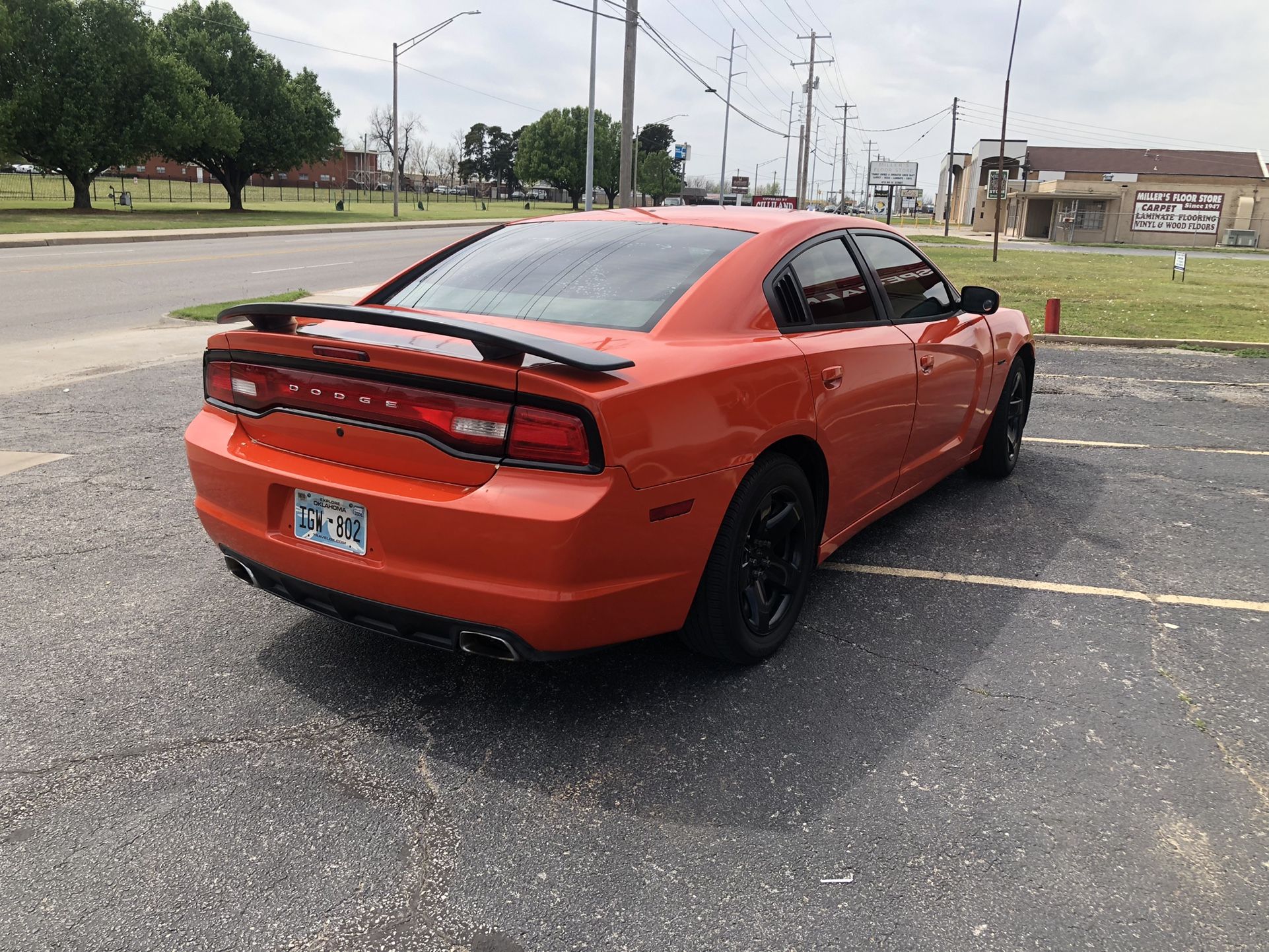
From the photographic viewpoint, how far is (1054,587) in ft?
14.6

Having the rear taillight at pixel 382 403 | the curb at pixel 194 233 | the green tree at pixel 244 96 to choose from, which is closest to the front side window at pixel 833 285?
the rear taillight at pixel 382 403

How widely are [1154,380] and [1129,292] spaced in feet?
43.2

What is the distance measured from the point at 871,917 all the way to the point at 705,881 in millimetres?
397

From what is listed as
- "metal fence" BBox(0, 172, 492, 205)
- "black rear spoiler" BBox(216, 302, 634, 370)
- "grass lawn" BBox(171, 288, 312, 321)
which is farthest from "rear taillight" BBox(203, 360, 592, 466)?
"metal fence" BBox(0, 172, 492, 205)

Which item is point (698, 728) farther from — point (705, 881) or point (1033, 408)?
point (1033, 408)

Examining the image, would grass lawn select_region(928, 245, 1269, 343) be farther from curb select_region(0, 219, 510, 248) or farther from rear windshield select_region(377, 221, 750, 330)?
rear windshield select_region(377, 221, 750, 330)

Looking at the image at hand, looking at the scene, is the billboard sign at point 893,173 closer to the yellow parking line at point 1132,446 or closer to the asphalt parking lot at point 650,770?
the yellow parking line at point 1132,446

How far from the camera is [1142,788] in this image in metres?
2.89

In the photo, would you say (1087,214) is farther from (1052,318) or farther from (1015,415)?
(1015,415)

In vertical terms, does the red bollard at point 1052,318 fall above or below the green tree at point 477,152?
below

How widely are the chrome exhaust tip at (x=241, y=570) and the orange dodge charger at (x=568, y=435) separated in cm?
1

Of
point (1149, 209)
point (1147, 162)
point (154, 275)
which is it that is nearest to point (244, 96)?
point (154, 275)

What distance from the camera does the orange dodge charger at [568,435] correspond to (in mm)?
2748

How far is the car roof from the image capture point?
4.00m
